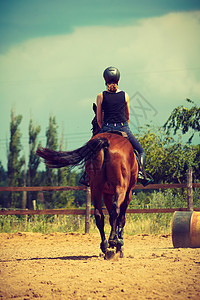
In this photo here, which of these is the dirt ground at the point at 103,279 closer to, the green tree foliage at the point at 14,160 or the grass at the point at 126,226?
the grass at the point at 126,226

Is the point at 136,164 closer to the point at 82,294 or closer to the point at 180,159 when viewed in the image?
the point at 82,294

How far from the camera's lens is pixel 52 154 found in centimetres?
629

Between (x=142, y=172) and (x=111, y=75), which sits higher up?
(x=111, y=75)

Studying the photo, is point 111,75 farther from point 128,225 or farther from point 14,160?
point 14,160

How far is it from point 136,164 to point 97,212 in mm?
1058

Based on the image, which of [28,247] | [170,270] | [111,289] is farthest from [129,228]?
[111,289]

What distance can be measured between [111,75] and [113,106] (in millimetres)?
551

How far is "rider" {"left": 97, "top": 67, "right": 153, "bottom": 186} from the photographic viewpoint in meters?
6.68

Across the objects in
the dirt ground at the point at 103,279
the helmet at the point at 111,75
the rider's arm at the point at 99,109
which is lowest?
the dirt ground at the point at 103,279

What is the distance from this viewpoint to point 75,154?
20.5 feet

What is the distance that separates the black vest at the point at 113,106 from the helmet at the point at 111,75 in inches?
9.6

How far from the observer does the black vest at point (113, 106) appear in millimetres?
6676

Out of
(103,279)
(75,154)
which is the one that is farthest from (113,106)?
(103,279)

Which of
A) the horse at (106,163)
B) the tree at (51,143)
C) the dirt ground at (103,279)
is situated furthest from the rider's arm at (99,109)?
the tree at (51,143)
